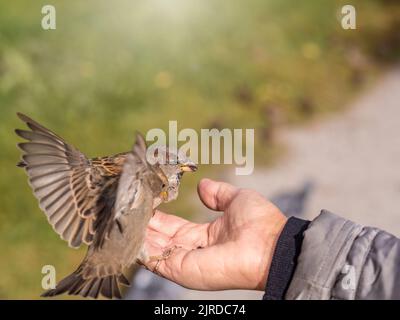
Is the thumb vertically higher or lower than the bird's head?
lower

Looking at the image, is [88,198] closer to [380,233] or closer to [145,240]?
[145,240]

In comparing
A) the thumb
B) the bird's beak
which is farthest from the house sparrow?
the bird's beak

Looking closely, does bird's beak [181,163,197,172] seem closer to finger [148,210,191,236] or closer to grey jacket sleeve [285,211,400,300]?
finger [148,210,191,236]

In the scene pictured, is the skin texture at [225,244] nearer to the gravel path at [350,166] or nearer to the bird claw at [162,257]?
the bird claw at [162,257]

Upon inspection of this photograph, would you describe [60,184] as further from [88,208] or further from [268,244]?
[268,244]

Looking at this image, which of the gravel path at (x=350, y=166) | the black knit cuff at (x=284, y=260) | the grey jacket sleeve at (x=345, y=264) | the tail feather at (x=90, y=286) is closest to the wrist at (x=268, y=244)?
the black knit cuff at (x=284, y=260)

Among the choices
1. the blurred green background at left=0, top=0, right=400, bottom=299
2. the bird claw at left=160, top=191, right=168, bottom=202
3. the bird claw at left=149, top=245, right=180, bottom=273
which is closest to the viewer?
the bird claw at left=149, top=245, right=180, bottom=273
